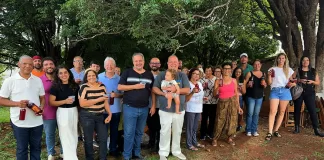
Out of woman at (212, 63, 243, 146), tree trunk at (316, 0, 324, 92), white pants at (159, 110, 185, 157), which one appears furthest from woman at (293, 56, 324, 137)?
white pants at (159, 110, 185, 157)

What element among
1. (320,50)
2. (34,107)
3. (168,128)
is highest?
(320,50)

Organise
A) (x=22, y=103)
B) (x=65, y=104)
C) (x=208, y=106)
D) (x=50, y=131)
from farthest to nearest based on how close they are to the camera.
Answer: (x=208, y=106) → (x=50, y=131) → (x=65, y=104) → (x=22, y=103)

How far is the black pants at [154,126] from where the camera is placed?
5305 millimetres

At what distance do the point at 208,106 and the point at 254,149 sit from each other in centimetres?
135

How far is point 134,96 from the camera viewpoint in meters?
4.53

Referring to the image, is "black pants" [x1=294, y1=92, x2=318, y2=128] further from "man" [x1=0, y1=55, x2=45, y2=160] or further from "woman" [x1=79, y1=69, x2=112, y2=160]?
"man" [x1=0, y1=55, x2=45, y2=160]

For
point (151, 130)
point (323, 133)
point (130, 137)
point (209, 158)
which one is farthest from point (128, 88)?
point (323, 133)

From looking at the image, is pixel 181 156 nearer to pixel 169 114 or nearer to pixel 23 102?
pixel 169 114

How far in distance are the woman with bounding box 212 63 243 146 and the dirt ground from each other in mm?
407

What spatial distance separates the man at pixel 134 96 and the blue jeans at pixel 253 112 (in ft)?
8.84

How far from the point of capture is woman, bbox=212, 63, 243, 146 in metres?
5.53

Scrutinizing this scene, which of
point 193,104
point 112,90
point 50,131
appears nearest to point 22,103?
point 50,131

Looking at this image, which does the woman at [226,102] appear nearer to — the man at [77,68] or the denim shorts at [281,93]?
the denim shorts at [281,93]

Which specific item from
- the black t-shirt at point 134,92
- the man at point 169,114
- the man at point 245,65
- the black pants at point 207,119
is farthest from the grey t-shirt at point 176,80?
the man at point 245,65
